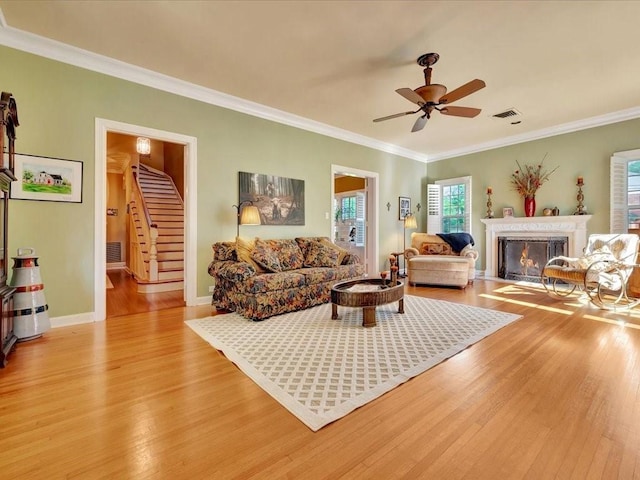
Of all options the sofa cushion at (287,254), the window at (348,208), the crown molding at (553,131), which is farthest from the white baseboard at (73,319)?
the crown molding at (553,131)

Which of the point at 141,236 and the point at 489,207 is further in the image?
the point at 489,207

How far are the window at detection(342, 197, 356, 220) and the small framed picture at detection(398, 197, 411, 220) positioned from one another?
5.19 feet

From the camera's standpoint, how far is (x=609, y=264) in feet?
14.0

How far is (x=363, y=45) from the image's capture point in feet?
10.5

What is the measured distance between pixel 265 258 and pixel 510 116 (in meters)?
4.69

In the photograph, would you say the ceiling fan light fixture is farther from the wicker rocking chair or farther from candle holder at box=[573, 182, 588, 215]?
candle holder at box=[573, 182, 588, 215]

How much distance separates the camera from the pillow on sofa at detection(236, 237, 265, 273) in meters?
3.89

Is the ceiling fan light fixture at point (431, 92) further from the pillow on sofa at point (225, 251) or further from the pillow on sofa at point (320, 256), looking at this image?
the pillow on sofa at point (225, 251)

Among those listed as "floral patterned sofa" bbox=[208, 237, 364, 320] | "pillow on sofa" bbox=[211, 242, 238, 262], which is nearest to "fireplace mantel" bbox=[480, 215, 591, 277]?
"floral patterned sofa" bbox=[208, 237, 364, 320]

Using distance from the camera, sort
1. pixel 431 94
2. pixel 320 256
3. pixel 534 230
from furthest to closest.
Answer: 1. pixel 534 230
2. pixel 320 256
3. pixel 431 94

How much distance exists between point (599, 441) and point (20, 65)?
5.39m

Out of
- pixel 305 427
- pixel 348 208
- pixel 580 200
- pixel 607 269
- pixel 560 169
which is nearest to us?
pixel 305 427

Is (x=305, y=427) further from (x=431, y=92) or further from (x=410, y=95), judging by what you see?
(x=431, y=92)

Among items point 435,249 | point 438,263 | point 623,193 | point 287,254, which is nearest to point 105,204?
point 287,254
